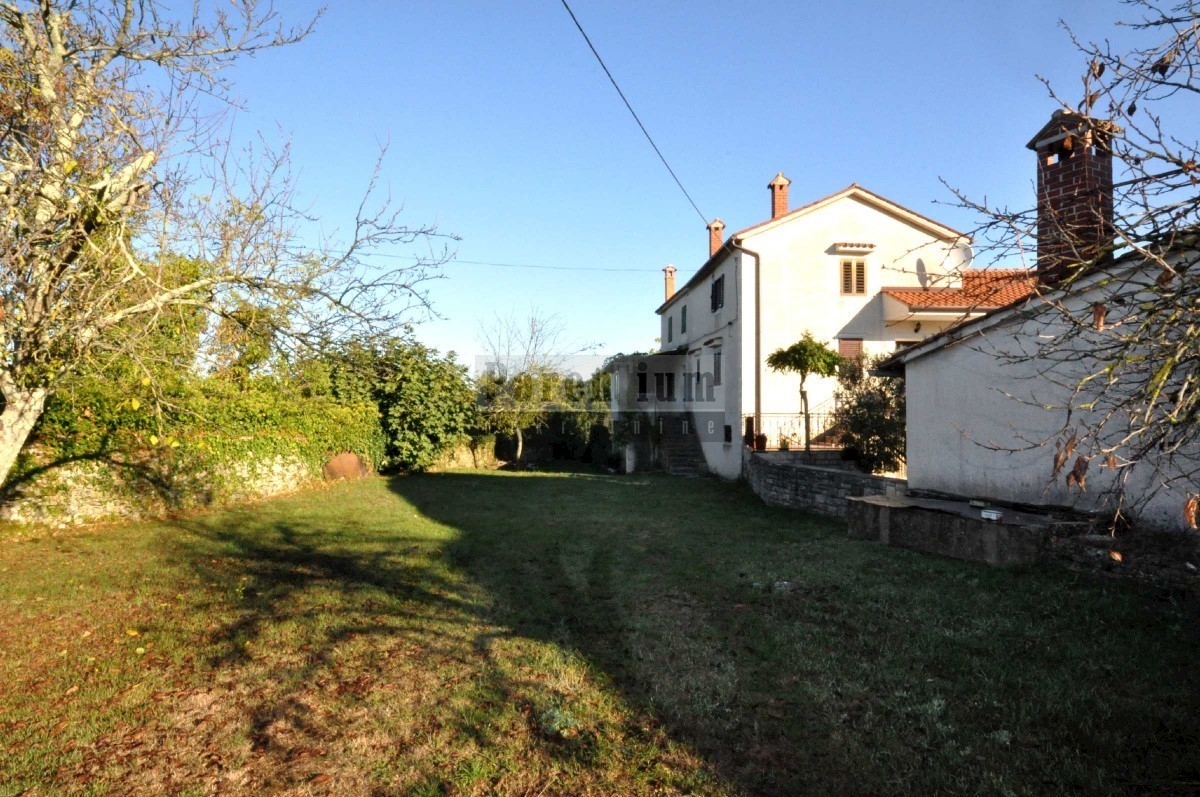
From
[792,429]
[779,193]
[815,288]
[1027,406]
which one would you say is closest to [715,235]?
[779,193]

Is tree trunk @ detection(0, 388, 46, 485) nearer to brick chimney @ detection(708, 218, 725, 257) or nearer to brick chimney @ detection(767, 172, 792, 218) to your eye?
brick chimney @ detection(767, 172, 792, 218)

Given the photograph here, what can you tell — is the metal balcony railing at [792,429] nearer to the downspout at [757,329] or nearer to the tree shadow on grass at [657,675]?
the downspout at [757,329]

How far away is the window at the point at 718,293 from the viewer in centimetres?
2152

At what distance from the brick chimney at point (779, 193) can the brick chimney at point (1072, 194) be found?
12.5 metres

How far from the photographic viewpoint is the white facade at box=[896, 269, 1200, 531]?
7.05 meters

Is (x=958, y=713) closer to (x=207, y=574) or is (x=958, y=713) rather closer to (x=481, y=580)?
(x=481, y=580)

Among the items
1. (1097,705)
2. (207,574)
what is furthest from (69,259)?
(1097,705)

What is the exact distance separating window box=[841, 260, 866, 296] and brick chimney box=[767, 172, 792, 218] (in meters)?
3.49

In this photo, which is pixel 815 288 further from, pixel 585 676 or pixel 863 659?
pixel 585 676

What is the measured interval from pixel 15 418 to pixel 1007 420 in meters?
11.0

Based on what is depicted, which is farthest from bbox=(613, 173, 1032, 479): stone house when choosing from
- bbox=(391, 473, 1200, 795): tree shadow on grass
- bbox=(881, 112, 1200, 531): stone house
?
bbox=(391, 473, 1200, 795): tree shadow on grass

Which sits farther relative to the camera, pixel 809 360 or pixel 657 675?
pixel 809 360

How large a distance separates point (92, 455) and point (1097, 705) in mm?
13684

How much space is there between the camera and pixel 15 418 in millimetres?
5730
